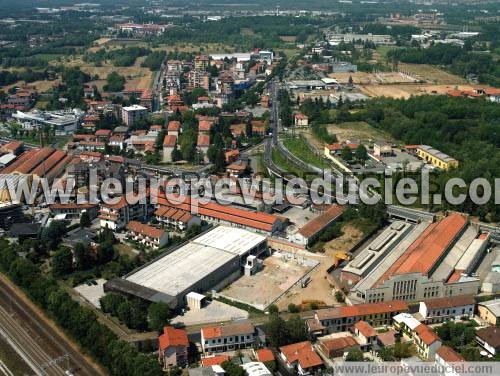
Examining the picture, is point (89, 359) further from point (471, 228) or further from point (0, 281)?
point (471, 228)

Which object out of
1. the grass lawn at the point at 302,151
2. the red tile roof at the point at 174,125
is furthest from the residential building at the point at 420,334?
the red tile roof at the point at 174,125

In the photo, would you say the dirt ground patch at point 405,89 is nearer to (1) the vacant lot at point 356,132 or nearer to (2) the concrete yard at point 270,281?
(1) the vacant lot at point 356,132

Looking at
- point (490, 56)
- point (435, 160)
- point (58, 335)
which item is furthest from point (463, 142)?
point (490, 56)

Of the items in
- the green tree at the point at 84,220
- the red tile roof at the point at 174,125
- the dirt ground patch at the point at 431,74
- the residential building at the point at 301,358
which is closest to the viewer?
the residential building at the point at 301,358

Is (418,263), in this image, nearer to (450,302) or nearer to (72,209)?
(450,302)

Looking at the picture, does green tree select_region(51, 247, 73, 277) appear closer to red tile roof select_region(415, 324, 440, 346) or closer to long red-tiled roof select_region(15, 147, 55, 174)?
long red-tiled roof select_region(15, 147, 55, 174)

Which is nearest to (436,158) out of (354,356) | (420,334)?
(420,334)

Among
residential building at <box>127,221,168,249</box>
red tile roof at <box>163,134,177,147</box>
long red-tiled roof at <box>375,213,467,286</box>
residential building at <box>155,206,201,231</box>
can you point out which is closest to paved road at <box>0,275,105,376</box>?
residential building at <box>127,221,168,249</box>
